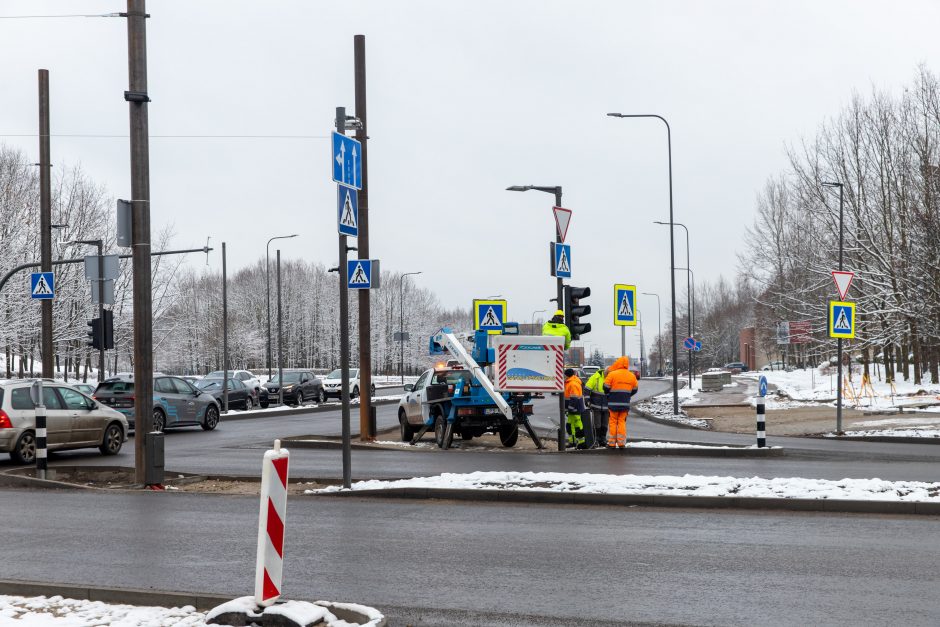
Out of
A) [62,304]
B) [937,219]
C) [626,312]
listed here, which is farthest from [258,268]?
[626,312]

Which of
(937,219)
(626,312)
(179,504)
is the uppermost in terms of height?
(937,219)

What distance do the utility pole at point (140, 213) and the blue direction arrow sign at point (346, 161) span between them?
11.2 ft

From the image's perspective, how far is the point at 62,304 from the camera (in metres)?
53.6

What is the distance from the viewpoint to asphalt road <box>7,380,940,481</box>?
1562 centimetres

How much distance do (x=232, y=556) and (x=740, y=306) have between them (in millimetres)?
136942

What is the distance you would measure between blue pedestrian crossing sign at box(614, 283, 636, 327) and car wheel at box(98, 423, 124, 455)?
10731mm

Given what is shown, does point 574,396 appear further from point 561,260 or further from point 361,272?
point 361,272

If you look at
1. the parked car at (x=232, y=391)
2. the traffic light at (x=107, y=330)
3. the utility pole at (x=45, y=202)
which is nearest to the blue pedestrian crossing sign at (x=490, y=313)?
the traffic light at (x=107, y=330)

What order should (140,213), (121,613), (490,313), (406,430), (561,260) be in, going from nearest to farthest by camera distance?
(121,613), (140,213), (561,260), (406,430), (490,313)

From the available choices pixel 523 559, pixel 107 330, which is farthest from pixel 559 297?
pixel 523 559

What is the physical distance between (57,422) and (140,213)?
6.87m

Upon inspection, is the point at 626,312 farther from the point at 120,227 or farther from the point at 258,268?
the point at 258,268

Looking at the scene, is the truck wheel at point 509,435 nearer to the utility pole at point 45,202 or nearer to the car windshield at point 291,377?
the utility pole at point 45,202

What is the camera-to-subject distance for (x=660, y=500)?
1184cm
